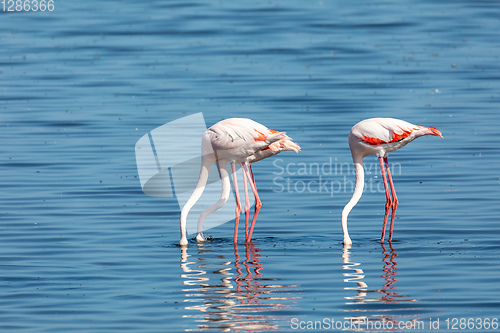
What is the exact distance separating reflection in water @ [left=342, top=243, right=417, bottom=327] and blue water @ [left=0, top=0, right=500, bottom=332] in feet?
0.10

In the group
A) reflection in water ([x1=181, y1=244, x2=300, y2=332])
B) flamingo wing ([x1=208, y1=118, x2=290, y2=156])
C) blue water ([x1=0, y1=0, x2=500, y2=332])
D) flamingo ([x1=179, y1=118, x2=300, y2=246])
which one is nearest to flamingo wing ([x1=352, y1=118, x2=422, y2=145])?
flamingo ([x1=179, y1=118, x2=300, y2=246])

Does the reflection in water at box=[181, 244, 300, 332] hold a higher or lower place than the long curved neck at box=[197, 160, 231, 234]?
lower

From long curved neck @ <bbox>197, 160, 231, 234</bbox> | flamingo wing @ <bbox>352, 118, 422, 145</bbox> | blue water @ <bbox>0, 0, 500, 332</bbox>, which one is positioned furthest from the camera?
long curved neck @ <bbox>197, 160, 231, 234</bbox>

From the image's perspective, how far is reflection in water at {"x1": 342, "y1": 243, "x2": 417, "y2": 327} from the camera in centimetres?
680

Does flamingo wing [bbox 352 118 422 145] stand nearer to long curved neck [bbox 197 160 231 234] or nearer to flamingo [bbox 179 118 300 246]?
flamingo [bbox 179 118 300 246]

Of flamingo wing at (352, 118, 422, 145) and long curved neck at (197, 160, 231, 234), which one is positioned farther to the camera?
long curved neck at (197, 160, 231, 234)

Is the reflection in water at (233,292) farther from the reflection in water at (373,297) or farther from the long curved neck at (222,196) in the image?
the long curved neck at (222,196)

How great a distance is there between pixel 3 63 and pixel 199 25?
655cm

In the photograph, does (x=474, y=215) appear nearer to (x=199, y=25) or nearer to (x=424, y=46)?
(x=424, y=46)

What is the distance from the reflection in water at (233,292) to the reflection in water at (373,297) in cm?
53

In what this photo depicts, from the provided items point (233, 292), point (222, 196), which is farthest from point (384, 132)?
point (233, 292)

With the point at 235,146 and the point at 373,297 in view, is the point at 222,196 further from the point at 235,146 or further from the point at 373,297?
the point at 373,297

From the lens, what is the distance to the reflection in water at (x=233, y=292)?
6719mm

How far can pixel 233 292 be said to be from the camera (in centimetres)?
749
